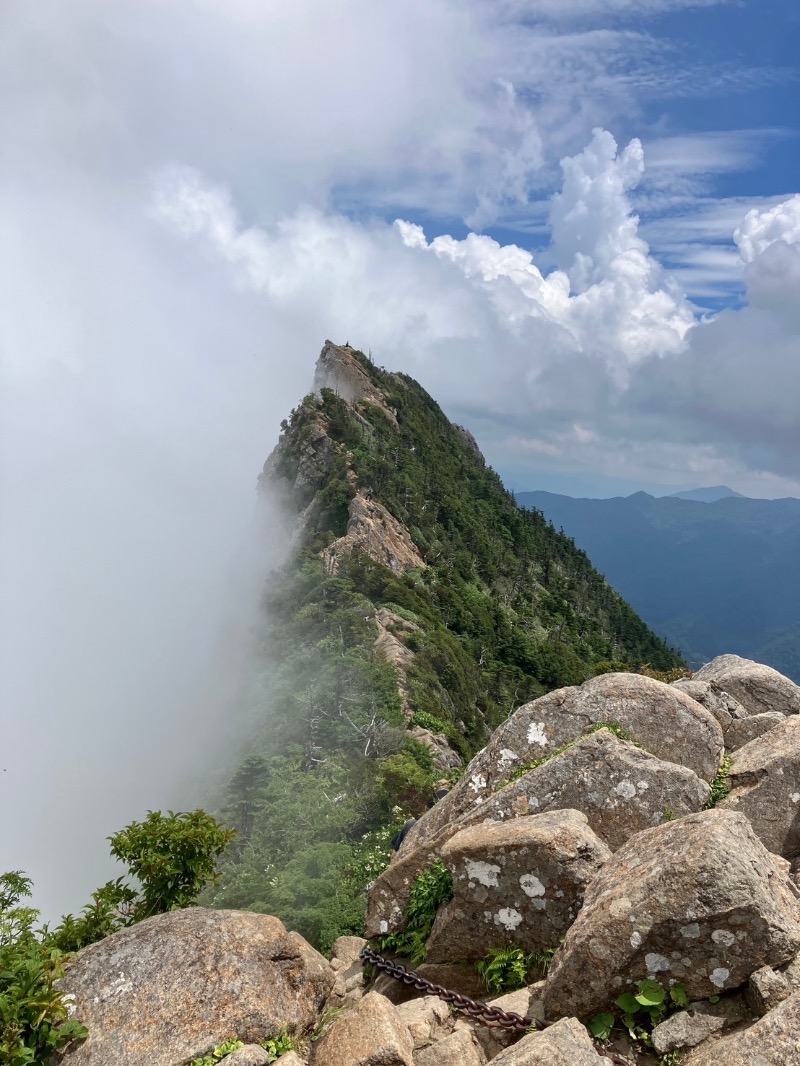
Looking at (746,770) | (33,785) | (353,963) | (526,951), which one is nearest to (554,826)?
(526,951)

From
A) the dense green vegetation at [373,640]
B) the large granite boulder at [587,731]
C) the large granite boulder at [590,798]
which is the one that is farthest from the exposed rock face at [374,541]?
the large granite boulder at [590,798]

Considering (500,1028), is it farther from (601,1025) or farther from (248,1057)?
(248,1057)

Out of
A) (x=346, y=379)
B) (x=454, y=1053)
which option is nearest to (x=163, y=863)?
(x=454, y=1053)

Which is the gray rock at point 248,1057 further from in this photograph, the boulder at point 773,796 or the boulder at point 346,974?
the boulder at point 773,796

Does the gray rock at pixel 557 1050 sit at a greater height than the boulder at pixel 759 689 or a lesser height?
lesser

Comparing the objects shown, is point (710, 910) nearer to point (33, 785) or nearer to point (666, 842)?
point (666, 842)

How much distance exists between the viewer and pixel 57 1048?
8.64 m

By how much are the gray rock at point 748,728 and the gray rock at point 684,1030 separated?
842 cm

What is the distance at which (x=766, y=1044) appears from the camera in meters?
6.10

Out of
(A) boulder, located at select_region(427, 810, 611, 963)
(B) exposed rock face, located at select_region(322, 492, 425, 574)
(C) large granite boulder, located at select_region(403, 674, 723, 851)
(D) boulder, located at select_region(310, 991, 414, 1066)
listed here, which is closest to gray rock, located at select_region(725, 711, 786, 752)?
(C) large granite boulder, located at select_region(403, 674, 723, 851)

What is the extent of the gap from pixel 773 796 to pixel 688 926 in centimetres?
464

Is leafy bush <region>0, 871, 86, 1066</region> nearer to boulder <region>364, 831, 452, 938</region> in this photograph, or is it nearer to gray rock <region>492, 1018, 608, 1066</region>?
boulder <region>364, 831, 452, 938</region>

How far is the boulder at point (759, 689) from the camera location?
16688mm

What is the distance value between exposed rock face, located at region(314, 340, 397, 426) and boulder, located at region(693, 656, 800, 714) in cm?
13935
